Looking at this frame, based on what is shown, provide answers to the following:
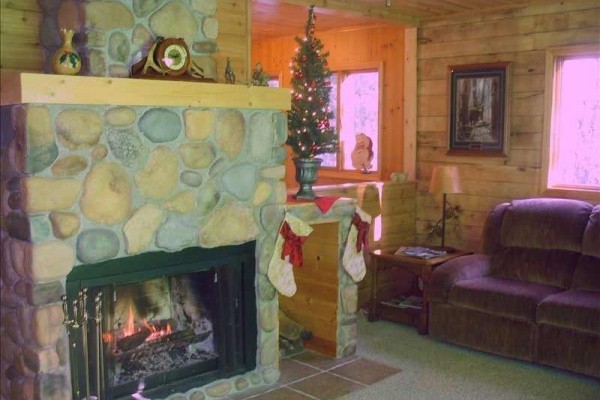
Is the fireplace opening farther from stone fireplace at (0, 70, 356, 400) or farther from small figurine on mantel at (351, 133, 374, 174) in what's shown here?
small figurine on mantel at (351, 133, 374, 174)

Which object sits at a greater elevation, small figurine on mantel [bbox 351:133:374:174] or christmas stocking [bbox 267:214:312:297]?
small figurine on mantel [bbox 351:133:374:174]

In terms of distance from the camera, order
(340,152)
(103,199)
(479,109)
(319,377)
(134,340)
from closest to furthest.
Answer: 1. (103,199)
2. (134,340)
3. (319,377)
4. (479,109)
5. (340,152)

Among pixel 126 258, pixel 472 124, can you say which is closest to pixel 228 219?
pixel 126 258

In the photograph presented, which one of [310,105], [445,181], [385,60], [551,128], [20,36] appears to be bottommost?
[445,181]

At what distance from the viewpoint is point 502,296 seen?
4.35 meters

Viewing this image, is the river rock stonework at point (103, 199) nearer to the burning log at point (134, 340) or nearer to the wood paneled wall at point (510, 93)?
the burning log at point (134, 340)

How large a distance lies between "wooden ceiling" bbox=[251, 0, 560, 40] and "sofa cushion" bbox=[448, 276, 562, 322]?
2073 millimetres

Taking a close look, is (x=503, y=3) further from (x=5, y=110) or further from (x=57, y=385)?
(x=57, y=385)

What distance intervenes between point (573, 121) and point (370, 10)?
176cm

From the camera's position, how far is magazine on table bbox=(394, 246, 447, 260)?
5.05 metres

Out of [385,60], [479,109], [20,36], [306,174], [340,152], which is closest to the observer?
[20,36]

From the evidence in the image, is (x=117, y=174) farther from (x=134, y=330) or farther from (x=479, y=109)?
(x=479, y=109)

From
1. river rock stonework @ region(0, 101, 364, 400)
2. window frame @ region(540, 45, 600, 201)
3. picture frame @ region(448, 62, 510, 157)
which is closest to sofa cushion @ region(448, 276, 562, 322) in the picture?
window frame @ region(540, 45, 600, 201)

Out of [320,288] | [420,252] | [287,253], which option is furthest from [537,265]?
[287,253]
